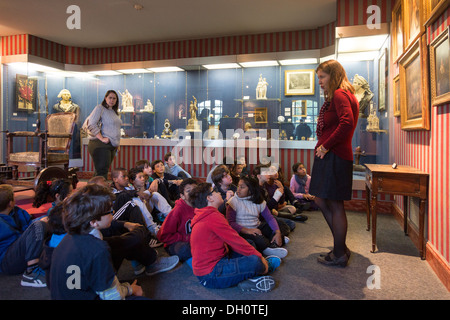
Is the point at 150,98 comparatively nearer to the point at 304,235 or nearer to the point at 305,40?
the point at 305,40

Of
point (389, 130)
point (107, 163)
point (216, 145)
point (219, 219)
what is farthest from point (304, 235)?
point (216, 145)

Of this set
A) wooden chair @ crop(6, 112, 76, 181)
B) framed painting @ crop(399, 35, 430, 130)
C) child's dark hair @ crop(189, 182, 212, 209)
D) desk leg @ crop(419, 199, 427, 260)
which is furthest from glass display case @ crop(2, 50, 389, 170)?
child's dark hair @ crop(189, 182, 212, 209)

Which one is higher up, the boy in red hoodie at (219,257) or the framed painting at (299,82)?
the framed painting at (299,82)

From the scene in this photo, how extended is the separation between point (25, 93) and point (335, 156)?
7.29 m

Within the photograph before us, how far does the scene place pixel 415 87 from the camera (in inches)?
136

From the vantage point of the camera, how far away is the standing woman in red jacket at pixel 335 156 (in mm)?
2711

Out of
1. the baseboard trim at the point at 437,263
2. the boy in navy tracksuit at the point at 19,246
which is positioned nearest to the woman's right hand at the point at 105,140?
the boy in navy tracksuit at the point at 19,246

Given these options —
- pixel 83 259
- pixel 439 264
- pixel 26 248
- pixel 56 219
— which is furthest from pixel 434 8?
pixel 26 248

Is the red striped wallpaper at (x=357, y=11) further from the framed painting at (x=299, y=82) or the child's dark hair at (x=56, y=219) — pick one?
the child's dark hair at (x=56, y=219)

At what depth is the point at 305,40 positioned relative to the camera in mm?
6625

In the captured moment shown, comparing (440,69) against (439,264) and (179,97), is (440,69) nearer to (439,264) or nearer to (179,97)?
(439,264)

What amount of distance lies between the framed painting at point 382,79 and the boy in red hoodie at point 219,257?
3.89 metres

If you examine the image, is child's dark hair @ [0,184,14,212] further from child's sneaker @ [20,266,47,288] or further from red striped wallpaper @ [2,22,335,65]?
red striped wallpaper @ [2,22,335,65]
